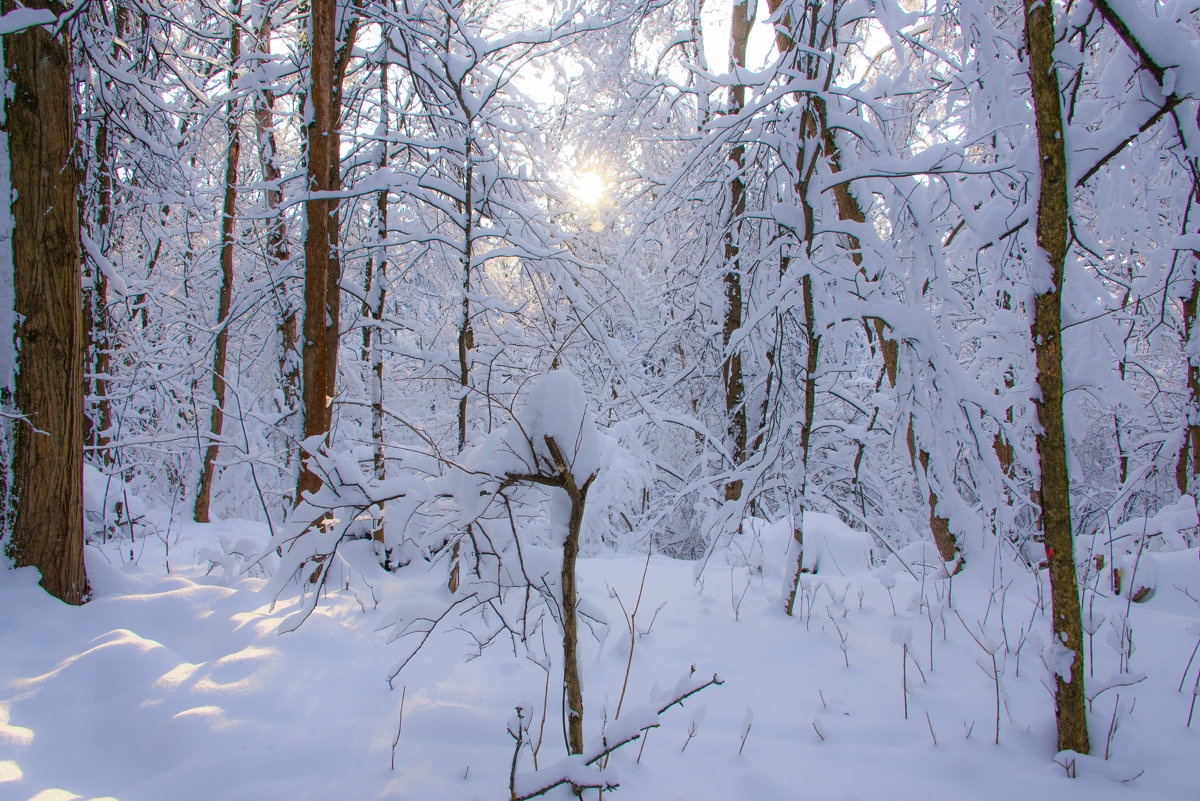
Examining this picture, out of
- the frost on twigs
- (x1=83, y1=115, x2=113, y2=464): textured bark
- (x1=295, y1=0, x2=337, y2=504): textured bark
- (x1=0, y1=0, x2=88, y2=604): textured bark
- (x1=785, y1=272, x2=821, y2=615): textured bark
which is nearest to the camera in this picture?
the frost on twigs

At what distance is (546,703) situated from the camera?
6.91ft

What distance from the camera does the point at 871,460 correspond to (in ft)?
31.2

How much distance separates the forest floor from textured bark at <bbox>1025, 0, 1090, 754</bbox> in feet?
0.34

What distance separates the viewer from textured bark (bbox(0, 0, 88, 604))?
314 centimetres

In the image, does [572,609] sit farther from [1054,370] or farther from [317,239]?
[317,239]

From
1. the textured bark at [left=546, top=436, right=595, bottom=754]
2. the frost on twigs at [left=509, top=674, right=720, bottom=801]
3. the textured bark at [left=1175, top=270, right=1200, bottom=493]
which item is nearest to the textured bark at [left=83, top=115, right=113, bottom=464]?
the textured bark at [left=546, top=436, right=595, bottom=754]

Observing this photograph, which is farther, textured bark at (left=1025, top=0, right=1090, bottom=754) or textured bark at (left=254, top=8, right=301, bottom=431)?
textured bark at (left=254, top=8, right=301, bottom=431)

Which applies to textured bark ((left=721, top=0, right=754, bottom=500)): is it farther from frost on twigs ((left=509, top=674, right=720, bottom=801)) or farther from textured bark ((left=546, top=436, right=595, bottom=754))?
frost on twigs ((left=509, top=674, right=720, bottom=801))

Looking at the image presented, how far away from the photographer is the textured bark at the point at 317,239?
4336 millimetres

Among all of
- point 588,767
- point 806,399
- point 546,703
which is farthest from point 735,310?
point 588,767

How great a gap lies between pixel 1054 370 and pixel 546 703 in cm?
227

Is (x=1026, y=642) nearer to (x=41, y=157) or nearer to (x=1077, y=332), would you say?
(x=1077, y=332)

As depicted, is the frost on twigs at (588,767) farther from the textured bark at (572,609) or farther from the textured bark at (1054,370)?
the textured bark at (1054,370)

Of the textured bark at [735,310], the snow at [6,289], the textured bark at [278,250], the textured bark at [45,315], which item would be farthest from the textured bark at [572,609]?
the textured bark at [735,310]
